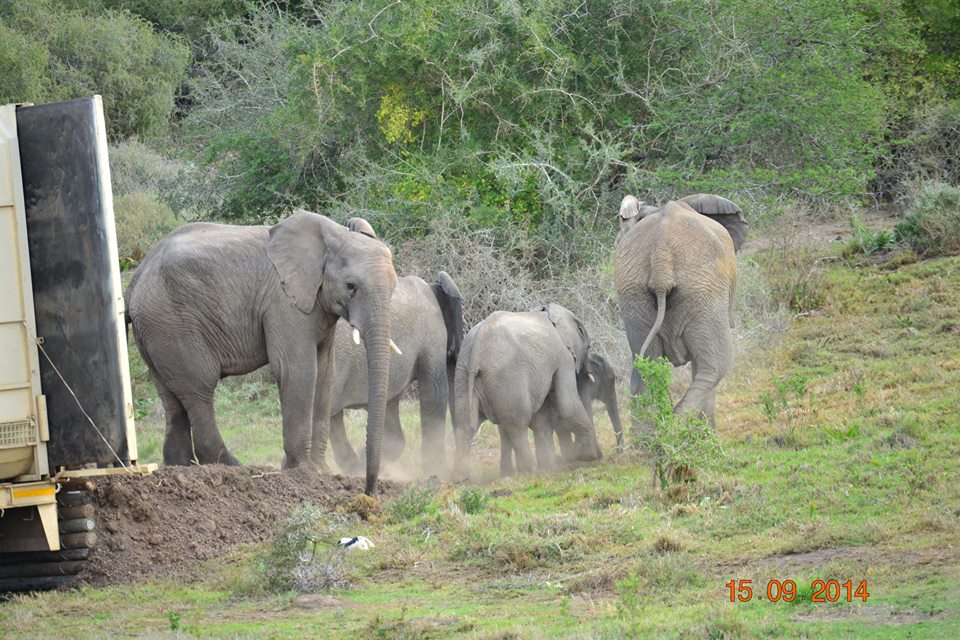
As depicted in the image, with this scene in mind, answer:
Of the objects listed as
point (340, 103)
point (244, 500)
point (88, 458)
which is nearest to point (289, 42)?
point (340, 103)

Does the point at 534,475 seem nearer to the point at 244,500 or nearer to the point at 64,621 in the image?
the point at 244,500

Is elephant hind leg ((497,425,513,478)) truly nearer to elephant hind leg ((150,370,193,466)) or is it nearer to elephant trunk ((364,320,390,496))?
elephant trunk ((364,320,390,496))

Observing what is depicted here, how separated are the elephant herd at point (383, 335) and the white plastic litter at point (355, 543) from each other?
3.52ft

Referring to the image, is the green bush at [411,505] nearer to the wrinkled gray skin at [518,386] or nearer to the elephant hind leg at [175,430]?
the wrinkled gray skin at [518,386]

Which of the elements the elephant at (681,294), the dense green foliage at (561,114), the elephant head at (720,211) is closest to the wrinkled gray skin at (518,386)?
the elephant at (681,294)

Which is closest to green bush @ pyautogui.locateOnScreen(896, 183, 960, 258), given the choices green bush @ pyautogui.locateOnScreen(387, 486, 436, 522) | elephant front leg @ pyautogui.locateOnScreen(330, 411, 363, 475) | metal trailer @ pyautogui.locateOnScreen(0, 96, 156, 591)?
elephant front leg @ pyautogui.locateOnScreen(330, 411, 363, 475)

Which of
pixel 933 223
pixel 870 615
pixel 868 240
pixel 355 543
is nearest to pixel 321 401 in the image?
pixel 355 543

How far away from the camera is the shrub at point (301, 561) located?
26.2 ft

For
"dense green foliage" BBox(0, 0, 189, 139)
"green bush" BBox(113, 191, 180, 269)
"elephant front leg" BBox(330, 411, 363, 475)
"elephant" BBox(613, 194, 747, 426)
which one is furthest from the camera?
"dense green foliage" BBox(0, 0, 189, 139)

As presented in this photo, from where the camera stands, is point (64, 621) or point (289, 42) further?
point (289, 42)

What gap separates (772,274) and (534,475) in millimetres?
6622

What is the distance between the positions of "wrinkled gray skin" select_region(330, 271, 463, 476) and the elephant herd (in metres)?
0.02

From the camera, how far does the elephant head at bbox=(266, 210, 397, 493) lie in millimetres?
10250

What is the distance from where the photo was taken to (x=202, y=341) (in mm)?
10758
